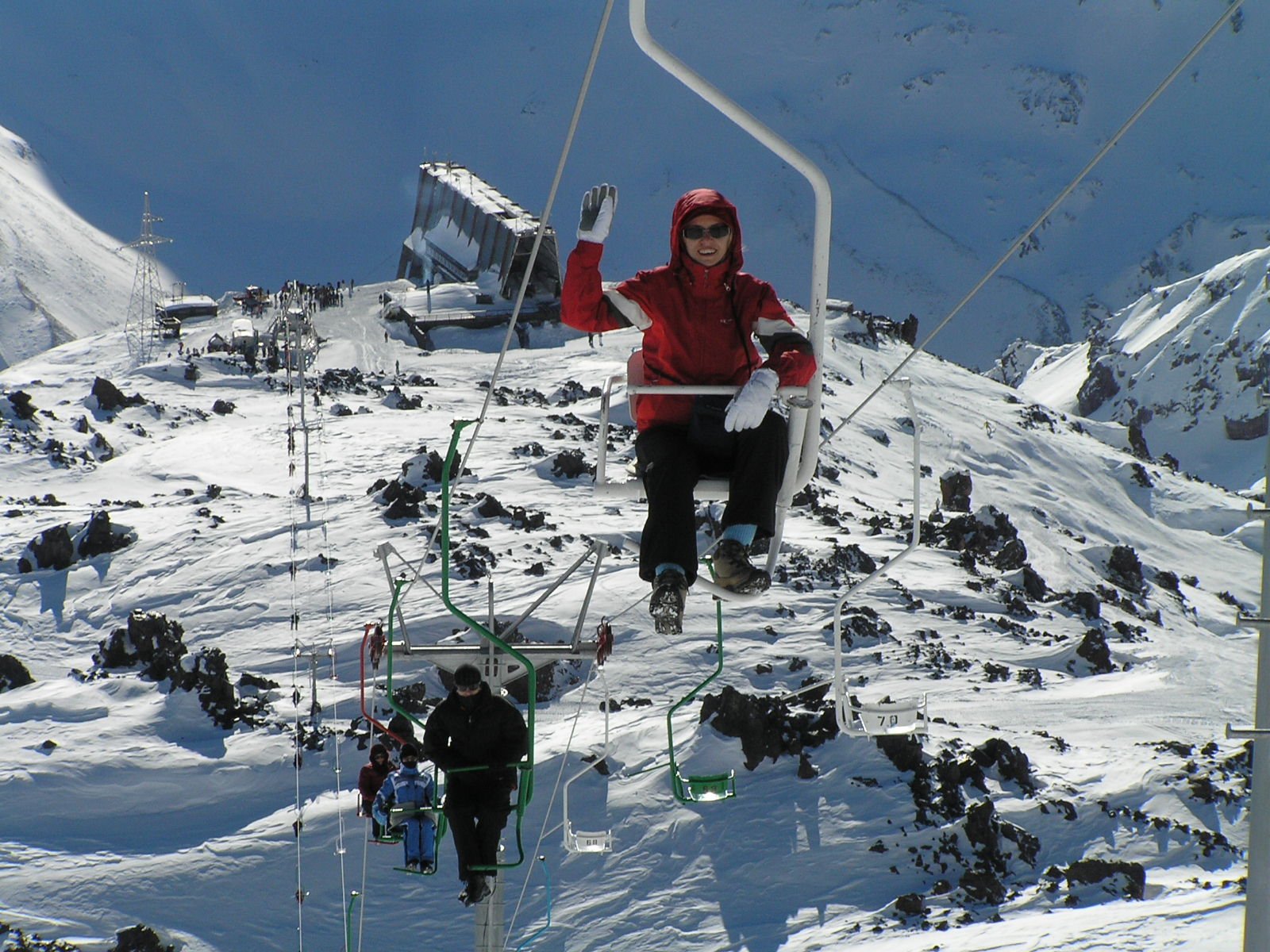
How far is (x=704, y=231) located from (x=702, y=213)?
72 millimetres

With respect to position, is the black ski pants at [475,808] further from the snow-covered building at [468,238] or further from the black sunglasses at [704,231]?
the snow-covered building at [468,238]

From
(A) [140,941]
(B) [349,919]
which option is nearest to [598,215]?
(B) [349,919]

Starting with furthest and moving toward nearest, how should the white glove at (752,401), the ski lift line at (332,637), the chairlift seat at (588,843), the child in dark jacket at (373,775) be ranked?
the ski lift line at (332,637) → the child in dark jacket at (373,775) → the chairlift seat at (588,843) → the white glove at (752,401)

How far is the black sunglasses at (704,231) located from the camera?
5125mm

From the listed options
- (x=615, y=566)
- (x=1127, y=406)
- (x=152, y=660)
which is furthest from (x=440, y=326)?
(x=1127, y=406)

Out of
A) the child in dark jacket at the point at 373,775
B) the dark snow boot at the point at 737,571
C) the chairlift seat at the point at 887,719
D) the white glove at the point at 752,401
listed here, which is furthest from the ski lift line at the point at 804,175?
the child in dark jacket at the point at 373,775

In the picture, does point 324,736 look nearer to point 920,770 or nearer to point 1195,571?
point 920,770

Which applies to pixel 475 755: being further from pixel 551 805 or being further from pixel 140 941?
pixel 140 941

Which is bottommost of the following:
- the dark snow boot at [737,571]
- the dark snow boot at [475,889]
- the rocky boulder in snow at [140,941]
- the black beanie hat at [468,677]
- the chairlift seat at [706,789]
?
the rocky boulder in snow at [140,941]

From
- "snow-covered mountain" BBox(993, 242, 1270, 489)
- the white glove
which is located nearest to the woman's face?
the white glove

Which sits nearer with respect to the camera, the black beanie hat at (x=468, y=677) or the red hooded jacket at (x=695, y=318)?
the red hooded jacket at (x=695, y=318)

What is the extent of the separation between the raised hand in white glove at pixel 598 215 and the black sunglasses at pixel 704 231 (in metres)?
0.30

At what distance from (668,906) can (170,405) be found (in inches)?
1111

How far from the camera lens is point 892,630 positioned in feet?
90.5
